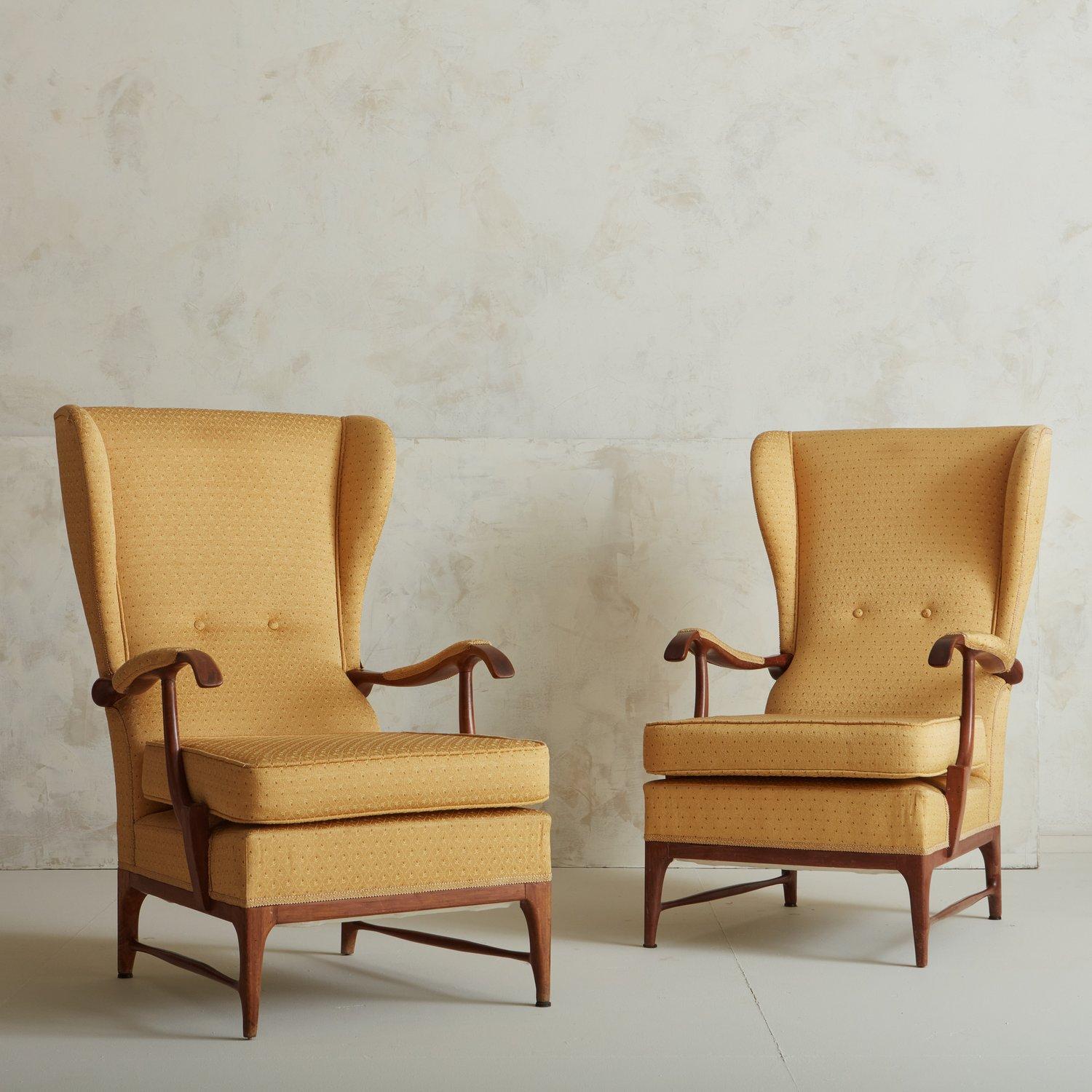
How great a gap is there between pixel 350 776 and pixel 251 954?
0.33 meters

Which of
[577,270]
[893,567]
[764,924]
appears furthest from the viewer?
[577,270]

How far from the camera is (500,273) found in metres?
3.90

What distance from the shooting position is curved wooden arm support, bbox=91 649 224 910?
226cm

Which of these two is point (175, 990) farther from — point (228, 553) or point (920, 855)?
point (920, 855)

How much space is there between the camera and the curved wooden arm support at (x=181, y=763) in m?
2.26

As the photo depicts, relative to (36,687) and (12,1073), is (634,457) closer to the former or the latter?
(36,687)

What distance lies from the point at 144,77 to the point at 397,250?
90 cm

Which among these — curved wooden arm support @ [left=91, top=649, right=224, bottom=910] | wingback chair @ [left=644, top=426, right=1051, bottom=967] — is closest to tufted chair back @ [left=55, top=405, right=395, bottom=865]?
curved wooden arm support @ [left=91, top=649, right=224, bottom=910]

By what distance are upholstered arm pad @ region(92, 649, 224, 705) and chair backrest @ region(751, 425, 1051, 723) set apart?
157 centimetres

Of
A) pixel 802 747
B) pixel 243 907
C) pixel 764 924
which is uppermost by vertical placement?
pixel 802 747

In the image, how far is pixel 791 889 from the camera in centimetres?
325

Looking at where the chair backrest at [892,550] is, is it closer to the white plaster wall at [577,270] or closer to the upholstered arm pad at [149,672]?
the white plaster wall at [577,270]

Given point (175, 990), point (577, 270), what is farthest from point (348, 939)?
point (577, 270)

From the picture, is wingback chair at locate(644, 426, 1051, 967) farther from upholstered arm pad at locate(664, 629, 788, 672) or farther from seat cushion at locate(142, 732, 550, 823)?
seat cushion at locate(142, 732, 550, 823)
